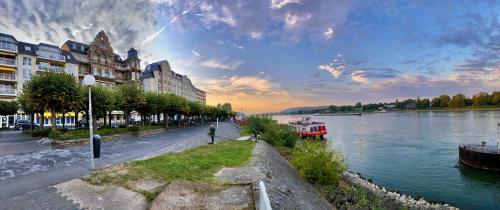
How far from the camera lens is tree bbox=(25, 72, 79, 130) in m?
25.9

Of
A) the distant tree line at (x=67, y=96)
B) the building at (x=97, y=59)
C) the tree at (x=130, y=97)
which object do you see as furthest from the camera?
the building at (x=97, y=59)

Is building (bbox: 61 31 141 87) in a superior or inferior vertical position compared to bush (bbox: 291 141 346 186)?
superior

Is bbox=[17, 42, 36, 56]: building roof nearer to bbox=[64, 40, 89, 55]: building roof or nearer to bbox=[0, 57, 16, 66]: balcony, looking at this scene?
bbox=[0, 57, 16, 66]: balcony

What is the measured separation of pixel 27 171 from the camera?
42.5ft

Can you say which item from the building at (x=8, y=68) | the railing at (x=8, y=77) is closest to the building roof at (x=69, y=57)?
the building at (x=8, y=68)

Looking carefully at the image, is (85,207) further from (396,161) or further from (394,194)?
(396,161)

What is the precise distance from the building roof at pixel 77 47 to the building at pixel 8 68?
14152 mm

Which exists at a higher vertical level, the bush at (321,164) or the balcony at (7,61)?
the balcony at (7,61)

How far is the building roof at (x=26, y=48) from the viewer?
58456mm

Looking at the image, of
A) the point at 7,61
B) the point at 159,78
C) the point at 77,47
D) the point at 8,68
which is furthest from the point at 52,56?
the point at 159,78

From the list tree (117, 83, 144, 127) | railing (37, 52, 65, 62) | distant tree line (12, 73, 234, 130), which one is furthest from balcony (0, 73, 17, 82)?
tree (117, 83, 144, 127)

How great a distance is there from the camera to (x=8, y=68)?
55594 millimetres

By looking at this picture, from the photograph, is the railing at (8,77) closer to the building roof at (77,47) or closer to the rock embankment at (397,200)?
the building roof at (77,47)

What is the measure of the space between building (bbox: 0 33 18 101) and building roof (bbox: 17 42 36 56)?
1.50m
